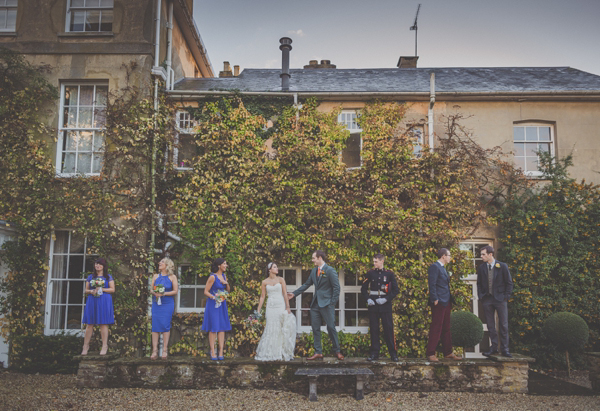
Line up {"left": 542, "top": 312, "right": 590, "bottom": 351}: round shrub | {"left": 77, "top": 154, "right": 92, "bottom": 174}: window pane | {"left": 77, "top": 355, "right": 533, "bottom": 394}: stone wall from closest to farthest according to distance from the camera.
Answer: {"left": 77, "top": 355, "right": 533, "bottom": 394}: stone wall, {"left": 542, "top": 312, "right": 590, "bottom": 351}: round shrub, {"left": 77, "top": 154, "right": 92, "bottom": 174}: window pane

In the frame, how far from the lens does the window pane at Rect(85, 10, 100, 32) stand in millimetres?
11125

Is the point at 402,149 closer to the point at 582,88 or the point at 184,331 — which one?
the point at 582,88

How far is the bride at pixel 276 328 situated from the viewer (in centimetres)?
799

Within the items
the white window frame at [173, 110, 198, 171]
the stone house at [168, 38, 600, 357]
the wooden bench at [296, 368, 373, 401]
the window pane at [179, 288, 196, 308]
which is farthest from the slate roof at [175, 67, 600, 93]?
the wooden bench at [296, 368, 373, 401]

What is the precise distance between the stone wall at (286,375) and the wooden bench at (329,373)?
0.29 m

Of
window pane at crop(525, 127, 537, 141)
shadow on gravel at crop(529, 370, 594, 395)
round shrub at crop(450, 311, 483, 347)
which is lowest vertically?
shadow on gravel at crop(529, 370, 594, 395)

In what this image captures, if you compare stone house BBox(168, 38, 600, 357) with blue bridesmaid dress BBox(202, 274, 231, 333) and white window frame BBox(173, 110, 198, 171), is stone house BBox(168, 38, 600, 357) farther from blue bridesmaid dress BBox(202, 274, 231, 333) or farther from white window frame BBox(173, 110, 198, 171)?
blue bridesmaid dress BBox(202, 274, 231, 333)

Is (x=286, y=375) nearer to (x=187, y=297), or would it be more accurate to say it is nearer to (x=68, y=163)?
(x=187, y=297)

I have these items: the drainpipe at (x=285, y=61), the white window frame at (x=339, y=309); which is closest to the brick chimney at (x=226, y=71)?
the drainpipe at (x=285, y=61)

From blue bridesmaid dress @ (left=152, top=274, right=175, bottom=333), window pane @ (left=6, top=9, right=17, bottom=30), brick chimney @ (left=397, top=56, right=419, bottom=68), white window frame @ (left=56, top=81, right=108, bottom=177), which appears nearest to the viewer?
blue bridesmaid dress @ (left=152, top=274, right=175, bottom=333)

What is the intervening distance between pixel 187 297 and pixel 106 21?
276 inches

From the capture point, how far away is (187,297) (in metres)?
11.0

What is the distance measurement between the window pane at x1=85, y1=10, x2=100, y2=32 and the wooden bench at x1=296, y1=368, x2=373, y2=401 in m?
9.39

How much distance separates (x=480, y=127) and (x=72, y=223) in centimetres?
1013
